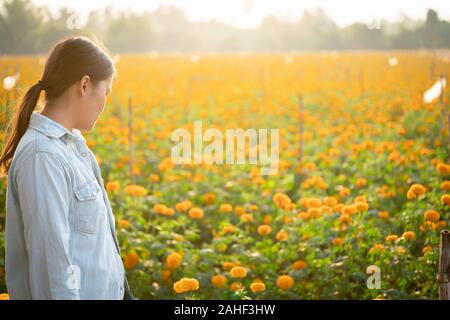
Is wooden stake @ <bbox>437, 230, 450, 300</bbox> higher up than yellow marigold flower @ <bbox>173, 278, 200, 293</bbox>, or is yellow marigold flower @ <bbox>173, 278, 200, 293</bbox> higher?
A: wooden stake @ <bbox>437, 230, 450, 300</bbox>

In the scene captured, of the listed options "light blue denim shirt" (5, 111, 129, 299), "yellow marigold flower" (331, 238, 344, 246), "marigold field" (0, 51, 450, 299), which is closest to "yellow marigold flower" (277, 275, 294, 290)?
"marigold field" (0, 51, 450, 299)

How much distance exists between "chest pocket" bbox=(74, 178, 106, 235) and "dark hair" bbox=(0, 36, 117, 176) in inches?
9.9

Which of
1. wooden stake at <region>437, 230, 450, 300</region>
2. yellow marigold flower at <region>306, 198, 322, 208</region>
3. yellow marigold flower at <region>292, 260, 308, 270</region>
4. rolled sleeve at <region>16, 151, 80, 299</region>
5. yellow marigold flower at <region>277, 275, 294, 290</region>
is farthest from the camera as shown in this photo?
yellow marigold flower at <region>306, 198, 322, 208</region>

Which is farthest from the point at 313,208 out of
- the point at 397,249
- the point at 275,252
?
the point at 397,249

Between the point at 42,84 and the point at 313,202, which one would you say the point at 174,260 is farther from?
the point at 42,84

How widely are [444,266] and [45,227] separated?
1.36m

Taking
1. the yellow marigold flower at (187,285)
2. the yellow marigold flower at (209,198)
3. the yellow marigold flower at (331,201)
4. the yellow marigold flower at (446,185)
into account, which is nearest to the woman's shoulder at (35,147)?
the yellow marigold flower at (187,285)

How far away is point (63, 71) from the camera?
59.6 inches

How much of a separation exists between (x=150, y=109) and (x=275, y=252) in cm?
454

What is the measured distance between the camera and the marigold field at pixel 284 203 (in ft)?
9.21

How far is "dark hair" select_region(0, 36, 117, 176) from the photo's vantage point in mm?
1515

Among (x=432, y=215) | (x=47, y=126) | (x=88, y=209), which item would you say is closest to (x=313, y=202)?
(x=432, y=215)

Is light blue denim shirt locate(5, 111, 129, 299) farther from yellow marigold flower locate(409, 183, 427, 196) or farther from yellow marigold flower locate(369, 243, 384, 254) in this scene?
yellow marigold flower locate(409, 183, 427, 196)
